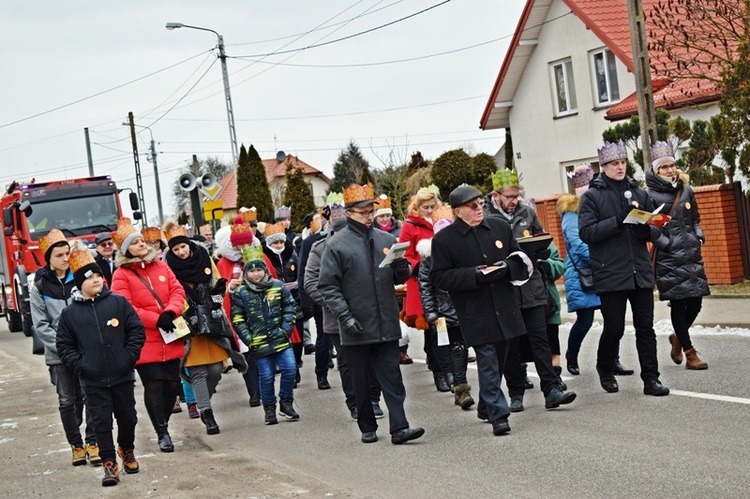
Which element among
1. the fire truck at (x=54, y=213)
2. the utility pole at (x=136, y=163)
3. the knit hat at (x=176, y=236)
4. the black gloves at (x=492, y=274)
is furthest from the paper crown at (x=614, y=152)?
the utility pole at (x=136, y=163)

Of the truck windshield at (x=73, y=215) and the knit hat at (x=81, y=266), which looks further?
the truck windshield at (x=73, y=215)

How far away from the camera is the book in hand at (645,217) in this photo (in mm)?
9766

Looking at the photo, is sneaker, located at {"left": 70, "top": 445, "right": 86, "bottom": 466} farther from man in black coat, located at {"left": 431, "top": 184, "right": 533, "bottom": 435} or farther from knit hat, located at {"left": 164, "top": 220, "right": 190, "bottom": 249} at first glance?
man in black coat, located at {"left": 431, "top": 184, "right": 533, "bottom": 435}

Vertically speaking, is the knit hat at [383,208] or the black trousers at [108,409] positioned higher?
the knit hat at [383,208]

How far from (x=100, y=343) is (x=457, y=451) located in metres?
2.79

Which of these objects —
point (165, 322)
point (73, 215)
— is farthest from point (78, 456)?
point (73, 215)

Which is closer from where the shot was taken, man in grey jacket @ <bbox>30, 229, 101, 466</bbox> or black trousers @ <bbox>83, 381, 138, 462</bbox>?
black trousers @ <bbox>83, 381, 138, 462</bbox>

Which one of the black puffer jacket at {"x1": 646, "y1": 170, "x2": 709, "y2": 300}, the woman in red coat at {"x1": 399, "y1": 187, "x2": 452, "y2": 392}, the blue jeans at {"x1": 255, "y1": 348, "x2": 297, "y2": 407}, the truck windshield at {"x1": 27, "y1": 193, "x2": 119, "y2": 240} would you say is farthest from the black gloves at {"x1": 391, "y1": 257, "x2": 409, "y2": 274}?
the truck windshield at {"x1": 27, "y1": 193, "x2": 119, "y2": 240}

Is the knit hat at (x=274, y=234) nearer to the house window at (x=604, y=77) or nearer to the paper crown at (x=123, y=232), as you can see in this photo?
the paper crown at (x=123, y=232)

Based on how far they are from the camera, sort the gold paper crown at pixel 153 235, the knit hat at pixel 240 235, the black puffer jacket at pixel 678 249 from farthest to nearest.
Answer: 1. the gold paper crown at pixel 153 235
2. the knit hat at pixel 240 235
3. the black puffer jacket at pixel 678 249

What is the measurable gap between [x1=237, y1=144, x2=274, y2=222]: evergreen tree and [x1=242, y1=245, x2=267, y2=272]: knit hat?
1879 inches

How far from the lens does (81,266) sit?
9.01m

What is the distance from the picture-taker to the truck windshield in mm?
27125

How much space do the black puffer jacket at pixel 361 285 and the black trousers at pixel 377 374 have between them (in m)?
0.13
